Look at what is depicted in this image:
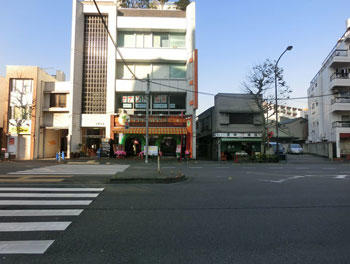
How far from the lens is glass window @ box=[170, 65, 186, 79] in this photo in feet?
86.3

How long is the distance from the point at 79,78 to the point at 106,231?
2421cm

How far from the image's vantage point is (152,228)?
416cm

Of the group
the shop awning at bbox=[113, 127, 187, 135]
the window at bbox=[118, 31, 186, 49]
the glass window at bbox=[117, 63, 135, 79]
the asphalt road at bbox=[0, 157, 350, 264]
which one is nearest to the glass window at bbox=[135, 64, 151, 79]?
the glass window at bbox=[117, 63, 135, 79]

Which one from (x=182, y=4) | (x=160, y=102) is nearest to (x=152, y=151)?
(x=160, y=102)

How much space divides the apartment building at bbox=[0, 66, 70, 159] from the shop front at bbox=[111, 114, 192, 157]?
700 cm

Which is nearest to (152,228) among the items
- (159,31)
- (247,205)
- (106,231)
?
(106,231)

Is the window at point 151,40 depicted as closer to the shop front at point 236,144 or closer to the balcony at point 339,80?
the shop front at point 236,144

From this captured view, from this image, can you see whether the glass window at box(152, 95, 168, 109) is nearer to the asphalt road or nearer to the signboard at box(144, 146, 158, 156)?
the signboard at box(144, 146, 158, 156)

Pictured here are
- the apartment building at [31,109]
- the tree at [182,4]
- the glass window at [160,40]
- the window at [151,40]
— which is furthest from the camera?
the tree at [182,4]

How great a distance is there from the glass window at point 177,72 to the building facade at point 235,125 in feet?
17.3

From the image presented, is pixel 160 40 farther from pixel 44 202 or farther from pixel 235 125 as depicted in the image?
pixel 44 202

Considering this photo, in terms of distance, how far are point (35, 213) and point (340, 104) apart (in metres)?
33.9

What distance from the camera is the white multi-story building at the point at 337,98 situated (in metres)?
27.7

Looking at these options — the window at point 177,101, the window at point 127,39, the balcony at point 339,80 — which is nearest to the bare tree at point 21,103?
the window at point 127,39
